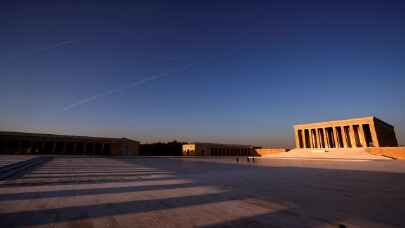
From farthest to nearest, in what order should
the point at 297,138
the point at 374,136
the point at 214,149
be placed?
the point at 214,149
the point at 297,138
the point at 374,136

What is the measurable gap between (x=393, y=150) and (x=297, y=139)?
25465 mm

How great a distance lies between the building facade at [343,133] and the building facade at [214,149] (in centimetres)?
1875

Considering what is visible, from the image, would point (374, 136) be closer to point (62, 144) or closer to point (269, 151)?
point (269, 151)

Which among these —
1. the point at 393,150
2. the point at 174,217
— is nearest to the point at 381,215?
the point at 174,217

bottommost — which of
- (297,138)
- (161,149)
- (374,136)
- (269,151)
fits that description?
(269,151)

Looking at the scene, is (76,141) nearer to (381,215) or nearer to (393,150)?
(381,215)

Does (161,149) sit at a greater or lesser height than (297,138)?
lesser

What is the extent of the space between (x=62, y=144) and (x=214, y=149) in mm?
42981

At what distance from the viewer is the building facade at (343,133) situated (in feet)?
147

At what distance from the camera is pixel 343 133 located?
160 ft

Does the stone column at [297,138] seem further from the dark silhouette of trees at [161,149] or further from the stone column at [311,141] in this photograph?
the dark silhouette of trees at [161,149]

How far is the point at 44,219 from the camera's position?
10.7 feet

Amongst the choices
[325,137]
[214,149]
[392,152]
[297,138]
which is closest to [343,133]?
[325,137]

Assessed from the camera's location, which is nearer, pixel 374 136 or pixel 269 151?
pixel 374 136
